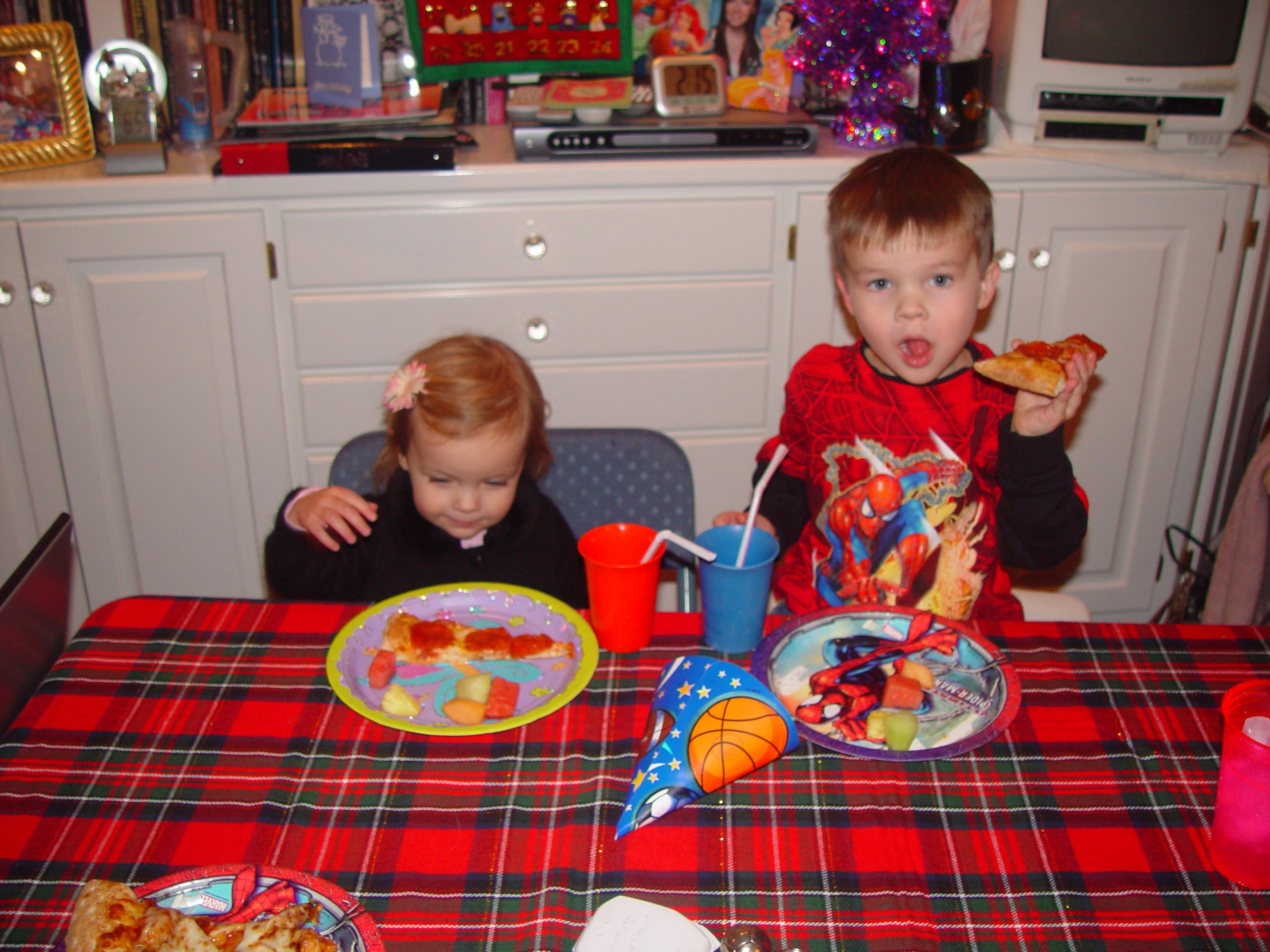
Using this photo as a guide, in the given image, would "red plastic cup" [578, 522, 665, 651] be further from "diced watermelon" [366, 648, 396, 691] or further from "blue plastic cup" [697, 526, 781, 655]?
"diced watermelon" [366, 648, 396, 691]

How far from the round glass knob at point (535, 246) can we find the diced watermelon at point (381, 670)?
1.17m

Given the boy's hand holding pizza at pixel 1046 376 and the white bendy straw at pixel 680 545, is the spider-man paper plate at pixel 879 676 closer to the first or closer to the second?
the white bendy straw at pixel 680 545

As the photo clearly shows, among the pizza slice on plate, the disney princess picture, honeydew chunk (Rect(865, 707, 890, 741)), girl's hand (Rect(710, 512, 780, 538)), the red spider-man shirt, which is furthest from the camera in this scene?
the disney princess picture

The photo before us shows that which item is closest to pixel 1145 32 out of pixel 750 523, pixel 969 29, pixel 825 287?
pixel 969 29

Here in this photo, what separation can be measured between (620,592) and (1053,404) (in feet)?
1.84

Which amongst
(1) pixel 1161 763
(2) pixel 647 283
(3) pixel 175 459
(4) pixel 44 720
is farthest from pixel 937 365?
(3) pixel 175 459

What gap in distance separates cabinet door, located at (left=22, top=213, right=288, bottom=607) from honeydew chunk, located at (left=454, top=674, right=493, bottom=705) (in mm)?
1284

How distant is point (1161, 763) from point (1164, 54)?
167 centimetres

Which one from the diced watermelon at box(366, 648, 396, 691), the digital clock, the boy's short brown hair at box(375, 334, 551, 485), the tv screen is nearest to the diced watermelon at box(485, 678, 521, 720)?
the diced watermelon at box(366, 648, 396, 691)

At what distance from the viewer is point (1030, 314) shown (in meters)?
2.25

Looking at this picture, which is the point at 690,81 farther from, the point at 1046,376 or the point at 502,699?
the point at 502,699

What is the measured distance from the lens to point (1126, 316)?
2262mm

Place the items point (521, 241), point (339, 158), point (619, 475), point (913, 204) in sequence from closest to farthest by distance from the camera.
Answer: point (913, 204) < point (619, 475) < point (339, 158) < point (521, 241)

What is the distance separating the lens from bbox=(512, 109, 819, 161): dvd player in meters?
2.07
